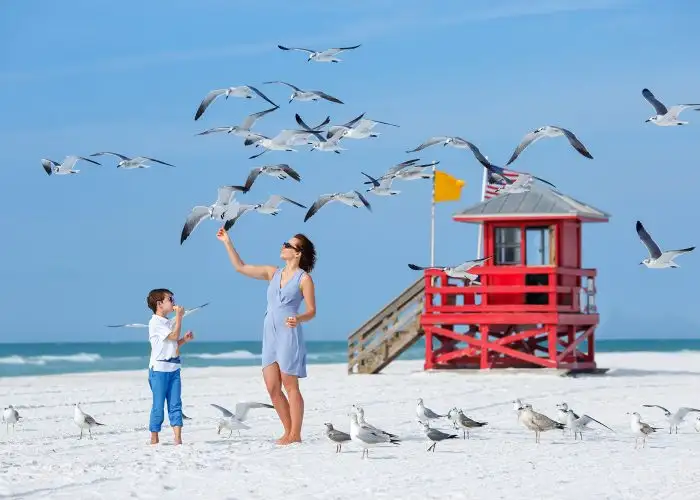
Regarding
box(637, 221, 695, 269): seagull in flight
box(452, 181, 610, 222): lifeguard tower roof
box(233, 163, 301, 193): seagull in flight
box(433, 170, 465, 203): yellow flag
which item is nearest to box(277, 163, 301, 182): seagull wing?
box(233, 163, 301, 193): seagull in flight

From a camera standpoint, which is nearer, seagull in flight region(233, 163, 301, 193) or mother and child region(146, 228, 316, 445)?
mother and child region(146, 228, 316, 445)

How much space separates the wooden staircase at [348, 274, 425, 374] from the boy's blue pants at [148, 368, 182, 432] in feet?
54.1

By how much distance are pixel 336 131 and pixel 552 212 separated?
30.0 ft

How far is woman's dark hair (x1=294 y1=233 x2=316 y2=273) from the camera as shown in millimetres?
12133

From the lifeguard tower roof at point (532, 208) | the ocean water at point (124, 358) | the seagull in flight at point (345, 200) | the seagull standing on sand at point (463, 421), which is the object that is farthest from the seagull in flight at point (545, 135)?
the ocean water at point (124, 358)

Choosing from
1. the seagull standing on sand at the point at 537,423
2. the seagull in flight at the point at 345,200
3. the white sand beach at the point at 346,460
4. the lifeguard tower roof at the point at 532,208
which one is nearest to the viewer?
the white sand beach at the point at 346,460

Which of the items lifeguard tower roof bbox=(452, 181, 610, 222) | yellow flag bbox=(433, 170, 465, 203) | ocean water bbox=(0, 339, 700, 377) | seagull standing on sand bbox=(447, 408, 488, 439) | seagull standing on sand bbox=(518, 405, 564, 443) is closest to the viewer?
seagull standing on sand bbox=(518, 405, 564, 443)

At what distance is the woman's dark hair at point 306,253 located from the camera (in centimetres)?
1213

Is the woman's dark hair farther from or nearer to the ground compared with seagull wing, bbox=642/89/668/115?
nearer to the ground

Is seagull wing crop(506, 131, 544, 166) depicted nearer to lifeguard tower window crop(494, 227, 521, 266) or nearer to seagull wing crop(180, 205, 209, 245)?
seagull wing crop(180, 205, 209, 245)

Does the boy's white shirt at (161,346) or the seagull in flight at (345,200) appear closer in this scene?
the boy's white shirt at (161,346)

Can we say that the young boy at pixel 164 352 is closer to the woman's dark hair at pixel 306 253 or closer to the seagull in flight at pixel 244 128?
the woman's dark hair at pixel 306 253

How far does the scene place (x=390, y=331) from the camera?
28.8m

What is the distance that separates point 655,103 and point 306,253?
26.9 ft
